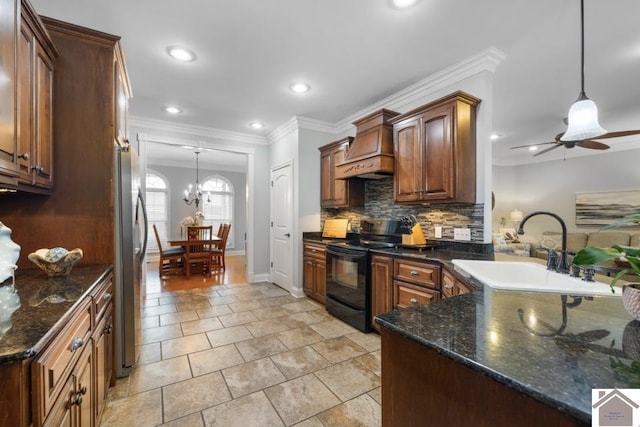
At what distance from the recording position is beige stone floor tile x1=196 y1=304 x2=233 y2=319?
3.34 meters

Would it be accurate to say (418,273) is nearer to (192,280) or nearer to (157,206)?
(192,280)

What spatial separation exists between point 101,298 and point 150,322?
5.91 ft

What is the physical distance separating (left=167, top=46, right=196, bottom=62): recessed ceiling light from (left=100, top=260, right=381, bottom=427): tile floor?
2668mm

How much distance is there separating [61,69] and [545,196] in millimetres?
8222

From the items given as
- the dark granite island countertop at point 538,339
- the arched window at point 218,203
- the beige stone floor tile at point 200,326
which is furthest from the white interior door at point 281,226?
the arched window at point 218,203

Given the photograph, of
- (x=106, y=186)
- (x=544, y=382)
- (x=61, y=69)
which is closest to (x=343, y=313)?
(x=106, y=186)

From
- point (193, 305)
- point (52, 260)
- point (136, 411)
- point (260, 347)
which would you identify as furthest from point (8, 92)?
point (193, 305)

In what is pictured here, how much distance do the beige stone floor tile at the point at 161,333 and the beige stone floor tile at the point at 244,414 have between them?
1.28 meters


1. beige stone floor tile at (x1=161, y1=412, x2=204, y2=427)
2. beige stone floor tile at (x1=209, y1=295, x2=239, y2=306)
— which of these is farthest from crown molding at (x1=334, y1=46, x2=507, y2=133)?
beige stone floor tile at (x1=161, y1=412, x2=204, y2=427)

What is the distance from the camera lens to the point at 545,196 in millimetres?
6359

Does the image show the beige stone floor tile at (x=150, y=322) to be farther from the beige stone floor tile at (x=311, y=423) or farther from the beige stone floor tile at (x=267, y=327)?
the beige stone floor tile at (x=311, y=423)

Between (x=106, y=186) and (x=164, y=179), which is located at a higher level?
(x=164, y=179)

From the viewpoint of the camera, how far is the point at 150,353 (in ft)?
7.97

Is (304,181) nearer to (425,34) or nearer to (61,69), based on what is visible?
(425,34)
